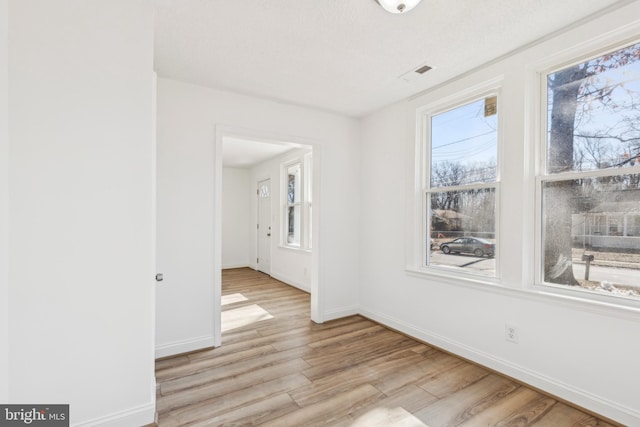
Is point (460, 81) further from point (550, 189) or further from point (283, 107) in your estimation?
point (283, 107)

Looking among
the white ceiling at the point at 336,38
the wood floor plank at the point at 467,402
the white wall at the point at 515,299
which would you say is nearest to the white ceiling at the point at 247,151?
the white ceiling at the point at 336,38

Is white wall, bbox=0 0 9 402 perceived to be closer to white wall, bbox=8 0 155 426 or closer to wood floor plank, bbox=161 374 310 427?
white wall, bbox=8 0 155 426

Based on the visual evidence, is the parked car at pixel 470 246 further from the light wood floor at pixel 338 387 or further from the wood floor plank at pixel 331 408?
the wood floor plank at pixel 331 408

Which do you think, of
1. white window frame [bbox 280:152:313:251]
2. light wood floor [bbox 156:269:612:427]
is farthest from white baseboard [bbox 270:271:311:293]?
light wood floor [bbox 156:269:612:427]

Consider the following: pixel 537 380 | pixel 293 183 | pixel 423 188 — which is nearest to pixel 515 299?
pixel 537 380

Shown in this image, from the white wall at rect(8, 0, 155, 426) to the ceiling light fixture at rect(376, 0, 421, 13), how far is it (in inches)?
55.3

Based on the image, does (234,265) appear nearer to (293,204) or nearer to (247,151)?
(293,204)

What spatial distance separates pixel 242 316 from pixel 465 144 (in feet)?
10.5

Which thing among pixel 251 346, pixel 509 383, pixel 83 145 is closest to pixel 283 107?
pixel 83 145

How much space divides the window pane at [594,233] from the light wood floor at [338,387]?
2.84ft

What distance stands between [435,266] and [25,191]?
3.11 metres

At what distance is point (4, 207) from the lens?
139 cm

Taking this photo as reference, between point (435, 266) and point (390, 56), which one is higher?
point (390, 56)

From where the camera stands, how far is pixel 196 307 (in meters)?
2.79
